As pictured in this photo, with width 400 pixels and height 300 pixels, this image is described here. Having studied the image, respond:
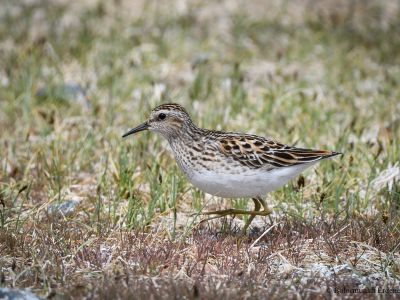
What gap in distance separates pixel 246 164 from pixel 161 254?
1122 millimetres

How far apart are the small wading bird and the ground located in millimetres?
320

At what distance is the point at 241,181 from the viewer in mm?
6715

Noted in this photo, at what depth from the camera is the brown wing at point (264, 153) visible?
6.87 m

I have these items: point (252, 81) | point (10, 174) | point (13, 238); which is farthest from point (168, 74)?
point (13, 238)

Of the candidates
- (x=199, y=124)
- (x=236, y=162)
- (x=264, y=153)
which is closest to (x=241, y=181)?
(x=236, y=162)

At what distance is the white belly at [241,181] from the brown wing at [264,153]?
0.07 metres

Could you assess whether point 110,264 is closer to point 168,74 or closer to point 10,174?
point 10,174

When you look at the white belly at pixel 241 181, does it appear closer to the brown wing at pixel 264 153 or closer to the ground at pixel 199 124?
the brown wing at pixel 264 153

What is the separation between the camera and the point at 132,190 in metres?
7.81

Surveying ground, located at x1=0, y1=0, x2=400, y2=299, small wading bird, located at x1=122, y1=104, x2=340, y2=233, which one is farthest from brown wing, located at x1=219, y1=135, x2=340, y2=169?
ground, located at x1=0, y1=0, x2=400, y2=299

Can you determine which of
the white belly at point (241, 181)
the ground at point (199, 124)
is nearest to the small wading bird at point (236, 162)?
the white belly at point (241, 181)

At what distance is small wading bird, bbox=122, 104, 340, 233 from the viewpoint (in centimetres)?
673

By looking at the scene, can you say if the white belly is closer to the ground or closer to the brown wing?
the brown wing

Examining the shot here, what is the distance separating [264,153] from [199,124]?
2.79 metres
